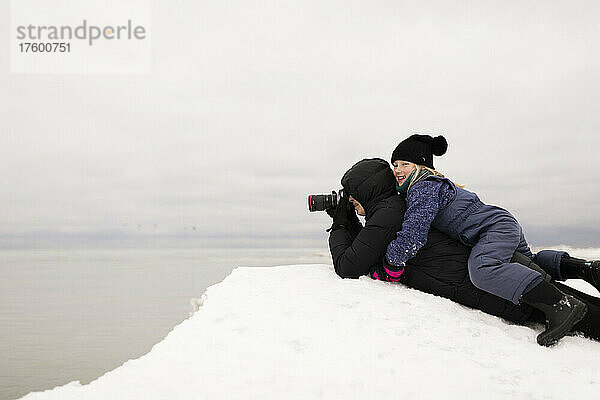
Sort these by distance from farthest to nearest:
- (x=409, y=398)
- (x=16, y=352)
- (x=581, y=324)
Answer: (x=16, y=352)
(x=581, y=324)
(x=409, y=398)

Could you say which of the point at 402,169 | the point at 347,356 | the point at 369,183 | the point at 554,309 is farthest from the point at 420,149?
the point at 347,356

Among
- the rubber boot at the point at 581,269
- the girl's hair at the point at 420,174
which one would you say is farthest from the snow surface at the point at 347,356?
the girl's hair at the point at 420,174

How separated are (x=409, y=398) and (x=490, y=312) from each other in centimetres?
138

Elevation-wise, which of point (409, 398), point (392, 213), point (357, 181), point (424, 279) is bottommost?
point (409, 398)

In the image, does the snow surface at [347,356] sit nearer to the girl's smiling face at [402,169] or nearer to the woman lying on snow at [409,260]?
the woman lying on snow at [409,260]

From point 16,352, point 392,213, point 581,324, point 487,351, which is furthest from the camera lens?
point 16,352

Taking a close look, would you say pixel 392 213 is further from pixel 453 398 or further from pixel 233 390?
pixel 233 390

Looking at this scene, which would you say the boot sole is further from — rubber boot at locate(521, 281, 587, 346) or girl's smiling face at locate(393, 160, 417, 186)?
girl's smiling face at locate(393, 160, 417, 186)

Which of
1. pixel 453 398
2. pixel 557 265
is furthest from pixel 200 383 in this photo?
pixel 557 265

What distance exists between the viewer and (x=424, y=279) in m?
3.36

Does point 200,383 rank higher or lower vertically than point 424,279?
lower

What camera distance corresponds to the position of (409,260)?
344cm

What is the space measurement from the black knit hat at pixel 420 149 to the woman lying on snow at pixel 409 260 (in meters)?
0.19

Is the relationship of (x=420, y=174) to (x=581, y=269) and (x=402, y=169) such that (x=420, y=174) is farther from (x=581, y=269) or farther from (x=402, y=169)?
(x=581, y=269)
